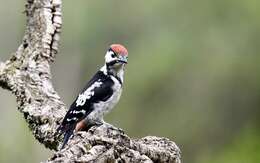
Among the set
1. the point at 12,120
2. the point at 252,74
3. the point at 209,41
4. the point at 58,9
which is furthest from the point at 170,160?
the point at 12,120

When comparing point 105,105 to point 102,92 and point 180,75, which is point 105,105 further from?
point 180,75

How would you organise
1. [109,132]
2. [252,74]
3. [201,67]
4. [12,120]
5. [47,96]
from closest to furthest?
[109,132] < [47,96] < [252,74] < [201,67] < [12,120]

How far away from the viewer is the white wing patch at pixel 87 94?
518cm

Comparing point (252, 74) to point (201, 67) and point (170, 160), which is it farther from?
point (170, 160)

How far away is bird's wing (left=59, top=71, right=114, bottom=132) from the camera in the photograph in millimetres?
5109

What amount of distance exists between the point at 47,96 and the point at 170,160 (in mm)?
1000

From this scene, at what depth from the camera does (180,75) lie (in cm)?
1652

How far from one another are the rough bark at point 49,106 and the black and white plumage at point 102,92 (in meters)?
0.18

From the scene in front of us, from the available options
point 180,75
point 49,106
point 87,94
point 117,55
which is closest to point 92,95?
point 87,94

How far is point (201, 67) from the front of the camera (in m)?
16.4

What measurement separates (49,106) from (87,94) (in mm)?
383

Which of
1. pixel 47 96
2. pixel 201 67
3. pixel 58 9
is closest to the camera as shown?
pixel 47 96

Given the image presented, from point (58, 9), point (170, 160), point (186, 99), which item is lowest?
point (170, 160)

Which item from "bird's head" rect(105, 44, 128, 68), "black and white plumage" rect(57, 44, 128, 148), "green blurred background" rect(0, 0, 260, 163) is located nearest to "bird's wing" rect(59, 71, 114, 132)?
"black and white plumage" rect(57, 44, 128, 148)
